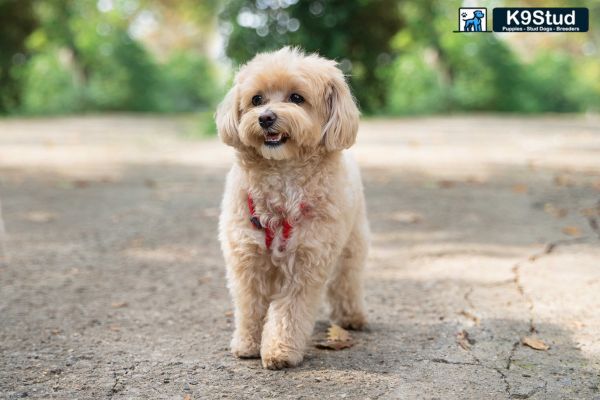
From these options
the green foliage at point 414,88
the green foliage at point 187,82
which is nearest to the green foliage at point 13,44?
the green foliage at point 187,82

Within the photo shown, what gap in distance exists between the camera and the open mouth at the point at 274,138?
325 cm

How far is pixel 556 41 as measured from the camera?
30.3m

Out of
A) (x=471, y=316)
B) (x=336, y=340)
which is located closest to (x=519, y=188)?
(x=471, y=316)

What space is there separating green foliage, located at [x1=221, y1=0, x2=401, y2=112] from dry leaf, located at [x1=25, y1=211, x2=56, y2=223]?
833 cm

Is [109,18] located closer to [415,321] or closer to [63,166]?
[63,166]

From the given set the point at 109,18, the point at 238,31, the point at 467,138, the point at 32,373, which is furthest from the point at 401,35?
the point at 32,373

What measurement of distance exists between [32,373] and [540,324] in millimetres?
2736

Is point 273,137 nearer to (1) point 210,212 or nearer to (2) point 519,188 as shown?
(1) point 210,212

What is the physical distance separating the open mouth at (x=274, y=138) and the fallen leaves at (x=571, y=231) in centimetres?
353

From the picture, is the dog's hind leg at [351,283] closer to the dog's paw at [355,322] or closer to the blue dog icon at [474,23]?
the dog's paw at [355,322]

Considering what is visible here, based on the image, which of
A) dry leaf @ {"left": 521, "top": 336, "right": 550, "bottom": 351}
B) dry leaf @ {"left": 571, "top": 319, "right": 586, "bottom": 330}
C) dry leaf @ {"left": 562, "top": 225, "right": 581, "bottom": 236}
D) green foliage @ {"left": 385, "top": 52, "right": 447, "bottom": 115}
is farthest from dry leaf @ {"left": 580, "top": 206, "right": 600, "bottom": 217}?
green foliage @ {"left": 385, "top": 52, "right": 447, "bottom": 115}

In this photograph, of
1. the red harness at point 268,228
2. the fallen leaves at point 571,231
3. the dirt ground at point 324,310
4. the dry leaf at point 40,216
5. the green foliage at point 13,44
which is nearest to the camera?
the dirt ground at point 324,310

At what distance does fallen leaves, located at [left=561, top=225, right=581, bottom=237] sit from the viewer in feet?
18.9

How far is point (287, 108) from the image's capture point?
10.7 feet
